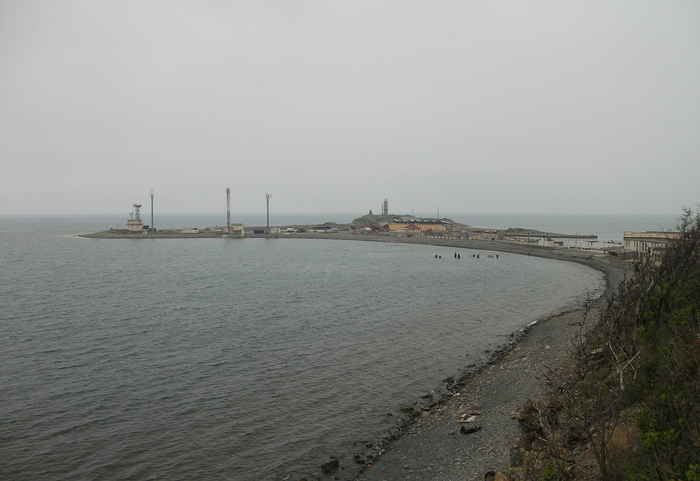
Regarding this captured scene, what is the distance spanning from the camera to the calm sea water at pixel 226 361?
13927 mm

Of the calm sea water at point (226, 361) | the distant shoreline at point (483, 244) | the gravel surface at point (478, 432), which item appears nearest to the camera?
the gravel surface at point (478, 432)

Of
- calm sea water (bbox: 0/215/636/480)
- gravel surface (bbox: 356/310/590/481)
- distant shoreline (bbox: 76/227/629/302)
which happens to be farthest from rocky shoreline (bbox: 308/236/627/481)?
distant shoreline (bbox: 76/227/629/302)

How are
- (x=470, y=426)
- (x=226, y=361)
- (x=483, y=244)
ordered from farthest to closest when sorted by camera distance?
(x=483, y=244)
(x=226, y=361)
(x=470, y=426)

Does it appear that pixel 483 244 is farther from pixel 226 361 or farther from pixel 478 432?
pixel 478 432

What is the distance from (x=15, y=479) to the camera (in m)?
12.3

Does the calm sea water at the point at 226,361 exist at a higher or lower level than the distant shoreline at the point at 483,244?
lower

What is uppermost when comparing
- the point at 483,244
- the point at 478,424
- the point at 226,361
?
the point at 483,244

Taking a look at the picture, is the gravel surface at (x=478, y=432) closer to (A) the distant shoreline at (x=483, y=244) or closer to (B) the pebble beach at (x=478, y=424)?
(B) the pebble beach at (x=478, y=424)

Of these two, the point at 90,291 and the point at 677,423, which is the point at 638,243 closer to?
the point at 677,423

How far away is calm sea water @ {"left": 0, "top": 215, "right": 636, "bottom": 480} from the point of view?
1393cm

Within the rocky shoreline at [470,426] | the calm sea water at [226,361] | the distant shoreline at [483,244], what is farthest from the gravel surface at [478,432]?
the distant shoreline at [483,244]

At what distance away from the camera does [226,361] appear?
22.0 m

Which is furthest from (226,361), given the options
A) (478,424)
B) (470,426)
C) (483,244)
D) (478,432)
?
(483,244)

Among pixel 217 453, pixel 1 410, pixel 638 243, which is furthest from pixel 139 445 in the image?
pixel 638 243
